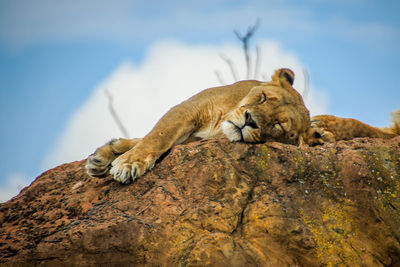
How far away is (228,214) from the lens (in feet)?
8.48

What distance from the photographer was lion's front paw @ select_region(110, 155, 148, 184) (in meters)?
3.02

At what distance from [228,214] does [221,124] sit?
1.46 metres

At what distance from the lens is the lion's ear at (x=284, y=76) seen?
442cm

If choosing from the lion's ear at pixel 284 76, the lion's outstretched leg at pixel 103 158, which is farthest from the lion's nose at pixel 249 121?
the lion's outstretched leg at pixel 103 158

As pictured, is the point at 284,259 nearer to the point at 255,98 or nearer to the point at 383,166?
the point at 383,166

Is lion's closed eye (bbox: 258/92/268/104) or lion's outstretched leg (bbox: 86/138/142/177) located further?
lion's closed eye (bbox: 258/92/268/104)

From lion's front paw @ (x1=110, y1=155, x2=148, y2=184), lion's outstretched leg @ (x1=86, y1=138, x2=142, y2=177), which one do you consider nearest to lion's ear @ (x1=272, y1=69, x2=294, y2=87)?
lion's outstretched leg @ (x1=86, y1=138, x2=142, y2=177)

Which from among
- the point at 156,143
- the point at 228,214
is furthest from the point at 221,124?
the point at 228,214

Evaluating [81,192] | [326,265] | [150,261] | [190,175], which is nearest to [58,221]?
[81,192]

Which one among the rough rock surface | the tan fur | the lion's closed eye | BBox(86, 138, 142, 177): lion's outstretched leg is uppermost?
BBox(86, 138, 142, 177): lion's outstretched leg

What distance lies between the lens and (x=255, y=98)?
388cm

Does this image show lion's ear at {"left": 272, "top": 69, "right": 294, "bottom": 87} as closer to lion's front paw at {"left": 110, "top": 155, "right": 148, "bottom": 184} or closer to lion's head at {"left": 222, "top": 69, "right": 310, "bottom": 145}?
lion's head at {"left": 222, "top": 69, "right": 310, "bottom": 145}

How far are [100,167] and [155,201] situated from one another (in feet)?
3.15

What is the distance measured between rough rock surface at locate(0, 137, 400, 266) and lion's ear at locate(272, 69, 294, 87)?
1.40 m
